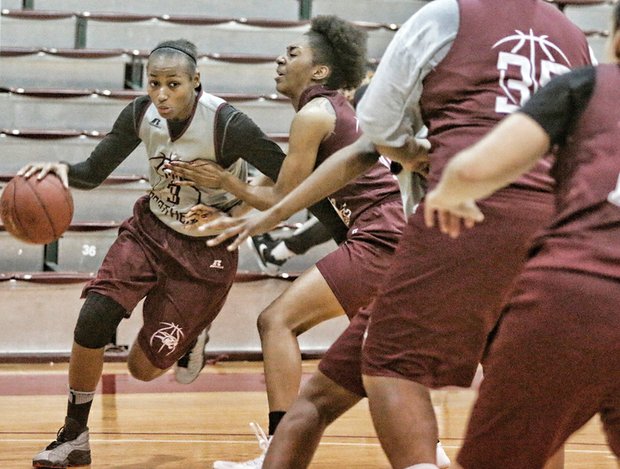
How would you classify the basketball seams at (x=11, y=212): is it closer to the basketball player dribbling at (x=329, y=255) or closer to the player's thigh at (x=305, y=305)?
the basketball player dribbling at (x=329, y=255)

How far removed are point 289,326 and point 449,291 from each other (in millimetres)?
1641

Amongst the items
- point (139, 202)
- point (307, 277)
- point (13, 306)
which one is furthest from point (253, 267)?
point (307, 277)

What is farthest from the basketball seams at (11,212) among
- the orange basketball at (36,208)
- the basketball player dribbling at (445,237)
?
the basketball player dribbling at (445,237)

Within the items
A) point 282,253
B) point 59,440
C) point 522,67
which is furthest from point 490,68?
point 282,253

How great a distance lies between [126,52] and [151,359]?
13.8 ft

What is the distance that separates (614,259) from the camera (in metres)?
2.04

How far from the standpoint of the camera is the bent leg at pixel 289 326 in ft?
13.4

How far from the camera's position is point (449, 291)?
100 inches

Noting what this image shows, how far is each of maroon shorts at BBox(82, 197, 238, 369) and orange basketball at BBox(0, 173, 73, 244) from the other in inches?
11.9

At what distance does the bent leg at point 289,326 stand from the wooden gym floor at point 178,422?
473 mm

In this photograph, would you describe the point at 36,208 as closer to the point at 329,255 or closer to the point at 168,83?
the point at 168,83

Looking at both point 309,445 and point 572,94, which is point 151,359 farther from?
point 572,94

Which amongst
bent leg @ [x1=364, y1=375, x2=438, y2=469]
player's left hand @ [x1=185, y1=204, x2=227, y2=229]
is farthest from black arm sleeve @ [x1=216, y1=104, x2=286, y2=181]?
bent leg @ [x1=364, y1=375, x2=438, y2=469]

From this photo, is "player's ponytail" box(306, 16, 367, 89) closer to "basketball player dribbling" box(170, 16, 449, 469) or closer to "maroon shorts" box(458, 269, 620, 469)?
"basketball player dribbling" box(170, 16, 449, 469)
